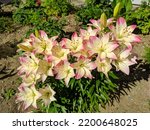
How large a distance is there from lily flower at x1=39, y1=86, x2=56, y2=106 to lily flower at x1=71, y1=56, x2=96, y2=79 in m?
0.39

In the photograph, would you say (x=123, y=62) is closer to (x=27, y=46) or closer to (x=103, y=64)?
(x=103, y=64)

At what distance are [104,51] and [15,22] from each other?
3297 millimetres

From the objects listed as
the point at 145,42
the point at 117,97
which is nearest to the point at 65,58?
the point at 117,97

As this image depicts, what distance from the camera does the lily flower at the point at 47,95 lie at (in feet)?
14.4

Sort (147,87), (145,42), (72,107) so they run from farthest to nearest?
1. (145,42)
2. (147,87)
3. (72,107)

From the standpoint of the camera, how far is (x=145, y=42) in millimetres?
6504

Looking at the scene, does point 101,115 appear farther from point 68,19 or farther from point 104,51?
point 68,19

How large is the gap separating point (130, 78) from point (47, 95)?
67.1 inches

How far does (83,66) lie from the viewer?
13.7ft

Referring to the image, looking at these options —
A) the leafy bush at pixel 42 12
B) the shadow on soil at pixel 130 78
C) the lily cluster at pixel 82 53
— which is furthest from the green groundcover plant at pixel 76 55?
the leafy bush at pixel 42 12

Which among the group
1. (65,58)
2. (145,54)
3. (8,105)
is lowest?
(8,105)

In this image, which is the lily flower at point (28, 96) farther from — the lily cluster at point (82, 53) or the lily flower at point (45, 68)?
the lily flower at point (45, 68)

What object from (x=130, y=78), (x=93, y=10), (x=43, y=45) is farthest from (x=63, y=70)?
(x=93, y=10)

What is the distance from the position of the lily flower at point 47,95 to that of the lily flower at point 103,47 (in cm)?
67
